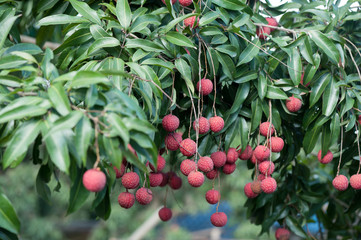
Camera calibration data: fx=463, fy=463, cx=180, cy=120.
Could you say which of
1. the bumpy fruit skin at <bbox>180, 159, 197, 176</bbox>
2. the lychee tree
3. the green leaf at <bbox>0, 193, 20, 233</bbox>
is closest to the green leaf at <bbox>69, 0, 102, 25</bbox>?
the lychee tree

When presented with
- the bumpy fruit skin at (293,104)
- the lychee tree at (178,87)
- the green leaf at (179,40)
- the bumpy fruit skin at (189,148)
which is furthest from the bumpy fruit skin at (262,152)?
the green leaf at (179,40)

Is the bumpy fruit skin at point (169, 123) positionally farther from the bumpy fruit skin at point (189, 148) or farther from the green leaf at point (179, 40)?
the green leaf at point (179, 40)

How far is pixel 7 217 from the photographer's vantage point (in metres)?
0.80

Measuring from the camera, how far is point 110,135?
0.76 meters

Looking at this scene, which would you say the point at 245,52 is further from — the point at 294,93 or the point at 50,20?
the point at 50,20

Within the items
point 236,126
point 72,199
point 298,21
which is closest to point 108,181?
point 72,199

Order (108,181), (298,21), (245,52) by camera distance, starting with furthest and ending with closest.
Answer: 1. (298,21)
2. (245,52)
3. (108,181)

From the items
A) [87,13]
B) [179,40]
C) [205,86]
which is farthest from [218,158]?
[87,13]

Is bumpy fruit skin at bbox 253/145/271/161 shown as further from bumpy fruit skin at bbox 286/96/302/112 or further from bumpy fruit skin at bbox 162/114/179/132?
bumpy fruit skin at bbox 162/114/179/132

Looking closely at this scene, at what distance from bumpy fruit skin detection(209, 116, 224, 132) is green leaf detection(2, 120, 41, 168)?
503mm

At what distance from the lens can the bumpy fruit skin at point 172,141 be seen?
1146 millimetres

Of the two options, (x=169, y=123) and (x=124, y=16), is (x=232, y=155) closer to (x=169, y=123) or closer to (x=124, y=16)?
(x=169, y=123)

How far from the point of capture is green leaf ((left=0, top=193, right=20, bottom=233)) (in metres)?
0.79

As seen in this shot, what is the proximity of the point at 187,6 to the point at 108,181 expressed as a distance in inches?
24.4
